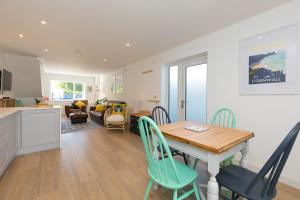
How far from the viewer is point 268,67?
2.04 meters

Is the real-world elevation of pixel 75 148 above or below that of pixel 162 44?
below

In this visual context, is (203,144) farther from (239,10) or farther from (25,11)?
(25,11)

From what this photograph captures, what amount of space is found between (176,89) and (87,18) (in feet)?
8.22

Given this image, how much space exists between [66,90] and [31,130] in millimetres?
6271

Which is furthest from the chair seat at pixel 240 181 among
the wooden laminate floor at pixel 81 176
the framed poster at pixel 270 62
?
the framed poster at pixel 270 62

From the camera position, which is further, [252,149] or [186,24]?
[186,24]

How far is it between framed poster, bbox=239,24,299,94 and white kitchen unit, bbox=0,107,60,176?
12.2 feet

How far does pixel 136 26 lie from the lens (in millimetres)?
2541

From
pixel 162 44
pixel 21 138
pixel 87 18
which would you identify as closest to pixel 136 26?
pixel 87 18

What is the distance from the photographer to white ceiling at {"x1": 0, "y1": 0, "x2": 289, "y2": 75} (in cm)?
194

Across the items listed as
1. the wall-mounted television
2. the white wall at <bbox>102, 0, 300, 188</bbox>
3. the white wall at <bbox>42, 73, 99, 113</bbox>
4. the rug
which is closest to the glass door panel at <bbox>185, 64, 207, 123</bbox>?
the white wall at <bbox>102, 0, 300, 188</bbox>

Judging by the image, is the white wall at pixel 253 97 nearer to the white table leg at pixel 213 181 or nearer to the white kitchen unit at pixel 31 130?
the white table leg at pixel 213 181

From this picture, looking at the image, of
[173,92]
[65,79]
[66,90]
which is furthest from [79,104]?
[173,92]

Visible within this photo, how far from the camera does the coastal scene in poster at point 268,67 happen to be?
193cm
